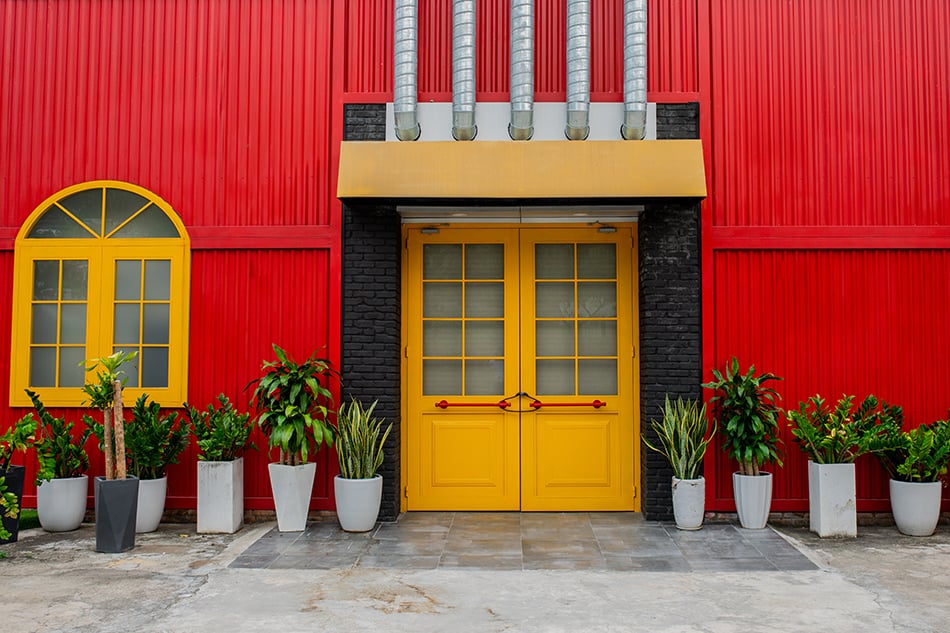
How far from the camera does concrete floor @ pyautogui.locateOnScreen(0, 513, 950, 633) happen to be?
4836 mm

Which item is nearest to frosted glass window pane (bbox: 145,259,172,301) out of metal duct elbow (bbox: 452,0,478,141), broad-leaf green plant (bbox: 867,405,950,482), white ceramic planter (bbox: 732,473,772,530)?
metal duct elbow (bbox: 452,0,478,141)

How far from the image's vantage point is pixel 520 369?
25.7 feet

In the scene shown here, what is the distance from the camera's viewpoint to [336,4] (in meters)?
7.78

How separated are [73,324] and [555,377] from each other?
4580mm

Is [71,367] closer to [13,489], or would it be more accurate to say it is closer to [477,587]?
[13,489]

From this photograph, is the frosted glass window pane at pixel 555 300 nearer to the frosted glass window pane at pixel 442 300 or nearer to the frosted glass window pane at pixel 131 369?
the frosted glass window pane at pixel 442 300

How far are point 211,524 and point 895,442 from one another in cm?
588

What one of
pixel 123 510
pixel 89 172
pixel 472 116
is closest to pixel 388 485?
pixel 123 510

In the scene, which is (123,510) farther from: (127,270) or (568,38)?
(568,38)

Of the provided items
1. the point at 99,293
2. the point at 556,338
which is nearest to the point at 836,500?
the point at 556,338

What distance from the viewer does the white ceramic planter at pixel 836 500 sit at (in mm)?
6926

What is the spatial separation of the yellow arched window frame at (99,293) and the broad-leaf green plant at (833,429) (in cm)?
558

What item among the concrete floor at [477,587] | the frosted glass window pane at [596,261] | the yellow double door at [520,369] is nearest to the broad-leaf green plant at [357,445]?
the concrete floor at [477,587]

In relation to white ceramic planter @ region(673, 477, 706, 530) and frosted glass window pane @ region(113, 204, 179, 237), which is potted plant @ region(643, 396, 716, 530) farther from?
frosted glass window pane @ region(113, 204, 179, 237)
